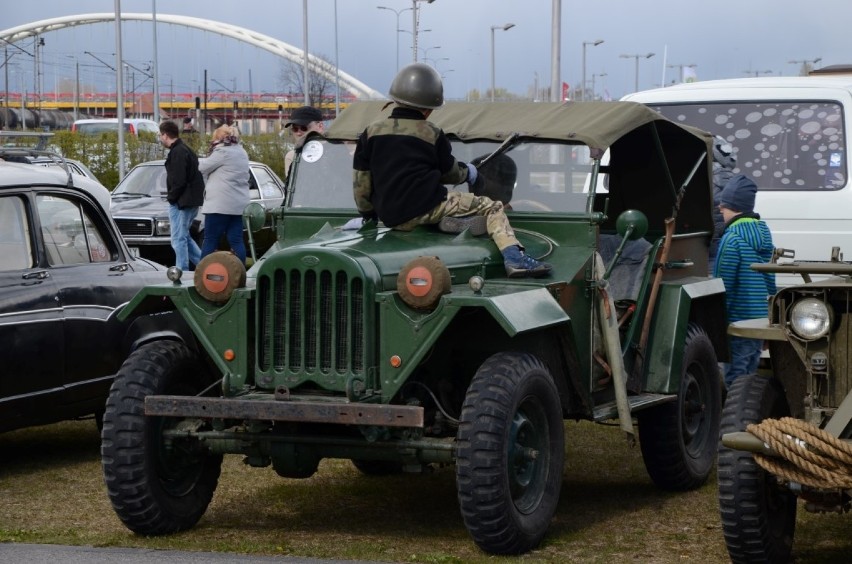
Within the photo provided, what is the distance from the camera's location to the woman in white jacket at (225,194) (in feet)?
49.1

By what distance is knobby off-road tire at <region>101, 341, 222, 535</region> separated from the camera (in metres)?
6.68

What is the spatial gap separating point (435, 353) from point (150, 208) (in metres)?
14.8

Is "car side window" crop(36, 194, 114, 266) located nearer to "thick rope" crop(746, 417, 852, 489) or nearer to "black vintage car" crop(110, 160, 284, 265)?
"thick rope" crop(746, 417, 852, 489)

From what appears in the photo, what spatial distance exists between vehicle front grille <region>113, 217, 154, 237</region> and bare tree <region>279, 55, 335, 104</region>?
4427 centimetres

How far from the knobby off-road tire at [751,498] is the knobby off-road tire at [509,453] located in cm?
A: 92

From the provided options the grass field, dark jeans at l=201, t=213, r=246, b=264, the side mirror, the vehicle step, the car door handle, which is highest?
the side mirror

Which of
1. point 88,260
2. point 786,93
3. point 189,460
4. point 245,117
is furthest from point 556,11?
point 245,117

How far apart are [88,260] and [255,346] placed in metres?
2.78

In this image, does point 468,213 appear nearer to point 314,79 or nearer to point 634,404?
point 634,404

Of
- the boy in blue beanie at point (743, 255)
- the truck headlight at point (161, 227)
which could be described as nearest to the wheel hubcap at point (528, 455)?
the boy in blue beanie at point (743, 255)

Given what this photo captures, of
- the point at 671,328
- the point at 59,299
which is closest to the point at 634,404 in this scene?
the point at 671,328

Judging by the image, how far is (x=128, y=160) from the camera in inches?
1298

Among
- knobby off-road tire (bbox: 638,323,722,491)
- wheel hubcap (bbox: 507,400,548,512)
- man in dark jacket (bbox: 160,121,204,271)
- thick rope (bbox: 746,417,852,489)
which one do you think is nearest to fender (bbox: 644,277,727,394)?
knobby off-road tire (bbox: 638,323,722,491)

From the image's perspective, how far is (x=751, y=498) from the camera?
5.82 metres
